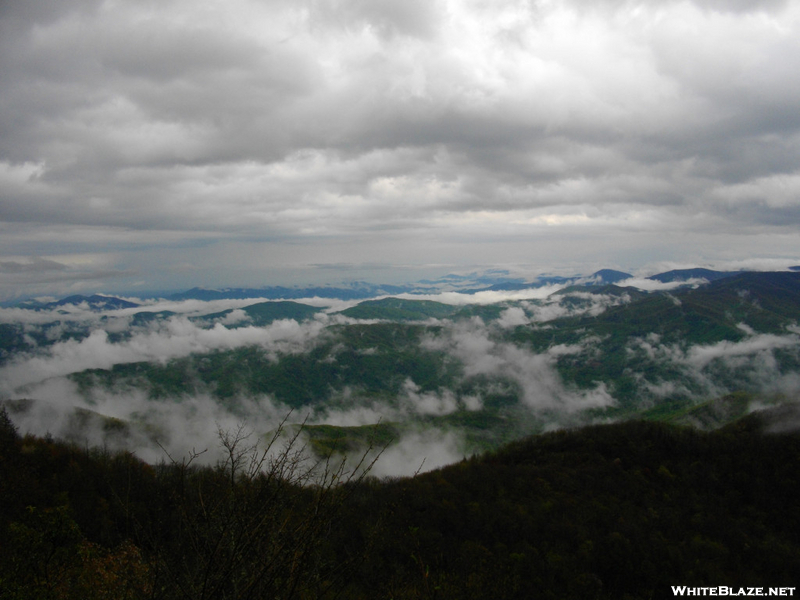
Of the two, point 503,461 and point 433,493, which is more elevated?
point 433,493

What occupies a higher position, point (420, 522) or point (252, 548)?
point (252, 548)

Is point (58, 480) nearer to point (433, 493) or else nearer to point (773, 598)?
point (433, 493)

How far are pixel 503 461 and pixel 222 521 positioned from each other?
153 meters

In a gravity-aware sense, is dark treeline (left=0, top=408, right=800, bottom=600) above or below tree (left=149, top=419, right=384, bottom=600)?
below

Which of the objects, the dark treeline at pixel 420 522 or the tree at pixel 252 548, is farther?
the dark treeline at pixel 420 522

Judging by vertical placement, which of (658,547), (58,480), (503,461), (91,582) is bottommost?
(503,461)

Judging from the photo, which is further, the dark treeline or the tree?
the dark treeline

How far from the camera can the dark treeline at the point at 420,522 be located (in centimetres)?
832

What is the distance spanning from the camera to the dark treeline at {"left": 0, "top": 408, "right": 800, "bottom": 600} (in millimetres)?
8320

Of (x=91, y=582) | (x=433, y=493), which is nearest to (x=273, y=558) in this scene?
(x=91, y=582)

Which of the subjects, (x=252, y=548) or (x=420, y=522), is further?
Result: (x=420, y=522)

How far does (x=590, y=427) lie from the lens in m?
167

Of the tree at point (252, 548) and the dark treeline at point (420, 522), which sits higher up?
the tree at point (252, 548)

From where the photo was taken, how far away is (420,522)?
3349 inches
